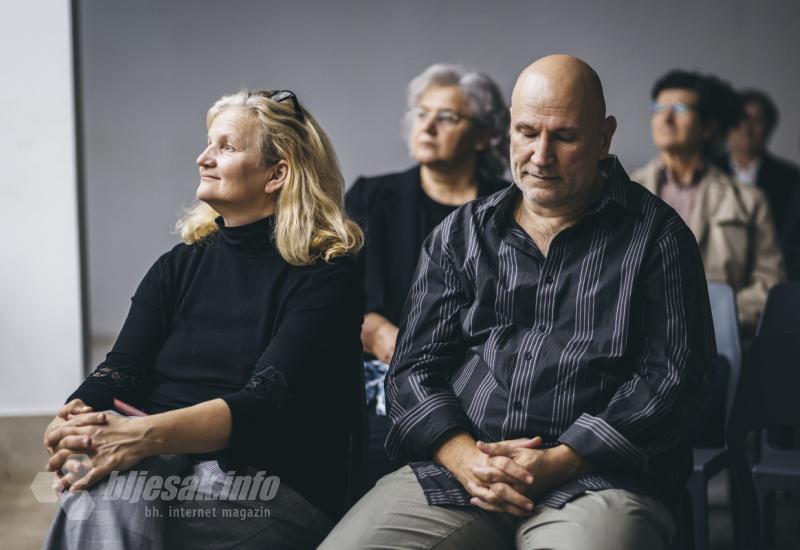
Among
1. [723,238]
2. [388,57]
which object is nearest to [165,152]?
[388,57]

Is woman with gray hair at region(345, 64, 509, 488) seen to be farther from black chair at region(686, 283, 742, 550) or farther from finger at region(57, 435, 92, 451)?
finger at region(57, 435, 92, 451)

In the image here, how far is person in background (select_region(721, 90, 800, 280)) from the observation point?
197 inches

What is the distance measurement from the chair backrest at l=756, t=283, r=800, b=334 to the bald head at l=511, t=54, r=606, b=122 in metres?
1.14

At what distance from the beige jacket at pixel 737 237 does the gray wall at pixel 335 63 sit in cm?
207

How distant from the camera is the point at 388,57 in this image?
5777mm

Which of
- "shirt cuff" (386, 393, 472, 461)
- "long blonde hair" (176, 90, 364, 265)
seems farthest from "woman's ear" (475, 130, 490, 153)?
"shirt cuff" (386, 393, 472, 461)

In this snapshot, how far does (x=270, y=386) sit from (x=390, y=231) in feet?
4.23

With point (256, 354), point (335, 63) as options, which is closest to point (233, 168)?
point (256, 354)

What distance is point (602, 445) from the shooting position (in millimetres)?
1681

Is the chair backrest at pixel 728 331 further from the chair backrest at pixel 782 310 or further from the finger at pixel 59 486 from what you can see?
the finger at pixel 59 486

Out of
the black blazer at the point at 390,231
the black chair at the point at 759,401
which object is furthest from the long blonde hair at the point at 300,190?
the black chair at the point at 759,401

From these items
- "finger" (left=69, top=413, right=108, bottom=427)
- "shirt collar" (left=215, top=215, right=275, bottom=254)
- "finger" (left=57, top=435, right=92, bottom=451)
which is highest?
"shirt collar" (left=215, top=215, right=275, bottom=254)

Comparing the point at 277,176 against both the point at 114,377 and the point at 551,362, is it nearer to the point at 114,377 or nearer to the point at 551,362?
the point at 114,377

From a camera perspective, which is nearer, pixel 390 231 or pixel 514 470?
pixel 514 470
